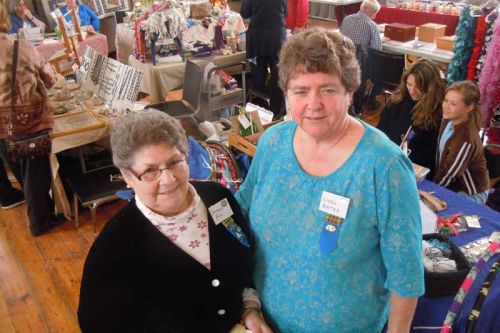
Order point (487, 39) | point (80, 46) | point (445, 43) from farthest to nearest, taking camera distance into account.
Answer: point (80, 46) → point (445, 43) → point (487, 39)

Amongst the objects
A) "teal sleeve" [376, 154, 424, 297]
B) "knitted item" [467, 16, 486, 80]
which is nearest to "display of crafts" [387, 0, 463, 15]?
"knitted item" [467, 16, 486, 80]

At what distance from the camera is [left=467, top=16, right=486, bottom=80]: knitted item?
3592mm

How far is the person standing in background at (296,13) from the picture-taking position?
7215mm

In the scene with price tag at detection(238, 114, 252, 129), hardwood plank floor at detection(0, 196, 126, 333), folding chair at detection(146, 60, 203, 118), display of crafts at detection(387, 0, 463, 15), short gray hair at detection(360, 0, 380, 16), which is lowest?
hardwood plank floor at detection(0, 196, 126, 333)

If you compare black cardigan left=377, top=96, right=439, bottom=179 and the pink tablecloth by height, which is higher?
the pink tablecloth

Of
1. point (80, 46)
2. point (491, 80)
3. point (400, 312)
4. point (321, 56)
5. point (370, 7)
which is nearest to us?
point (321, 56)

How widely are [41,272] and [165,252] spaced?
2027 millimetres

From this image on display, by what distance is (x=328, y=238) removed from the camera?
1186mm

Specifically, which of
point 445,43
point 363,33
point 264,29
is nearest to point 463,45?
point 445,43

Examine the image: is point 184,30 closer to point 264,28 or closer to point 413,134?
point 264,28

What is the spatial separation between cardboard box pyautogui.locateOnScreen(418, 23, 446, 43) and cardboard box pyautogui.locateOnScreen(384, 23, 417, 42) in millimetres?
109

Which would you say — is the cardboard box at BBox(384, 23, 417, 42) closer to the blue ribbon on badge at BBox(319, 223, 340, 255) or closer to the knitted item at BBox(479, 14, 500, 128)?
the knitted item at BBox(479, 14, 500, 128)

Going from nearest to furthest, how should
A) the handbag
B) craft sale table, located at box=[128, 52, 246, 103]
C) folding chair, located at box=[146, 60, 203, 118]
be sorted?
1. the handbag
2. folding chair, located at box=[146, 60, 203, 118]
3. craft sale table, located at box=[128, 52, 246, 103]

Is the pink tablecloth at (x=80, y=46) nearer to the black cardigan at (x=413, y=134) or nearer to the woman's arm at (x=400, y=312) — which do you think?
the black cardigan at (x=413, y=134)
